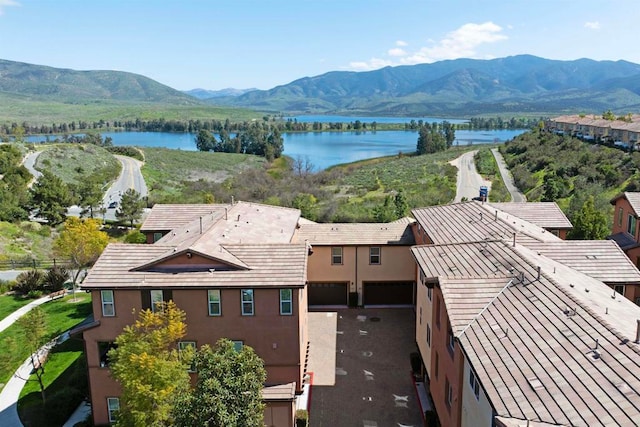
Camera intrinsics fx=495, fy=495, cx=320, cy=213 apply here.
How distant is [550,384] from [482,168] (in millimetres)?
77222

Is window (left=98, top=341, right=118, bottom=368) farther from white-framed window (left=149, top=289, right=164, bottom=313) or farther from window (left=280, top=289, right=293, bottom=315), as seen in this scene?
window (left=280, top=289, right=293, bottom=315)

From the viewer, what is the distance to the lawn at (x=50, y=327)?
23031 millimetres

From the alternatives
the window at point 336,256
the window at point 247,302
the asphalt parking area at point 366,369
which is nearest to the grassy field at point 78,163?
the window at point 336,256

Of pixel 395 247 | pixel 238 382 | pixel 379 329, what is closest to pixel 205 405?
pixel 238 382

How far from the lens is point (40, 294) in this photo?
1312 inches

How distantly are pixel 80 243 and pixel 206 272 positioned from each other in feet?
Answer: 57.9

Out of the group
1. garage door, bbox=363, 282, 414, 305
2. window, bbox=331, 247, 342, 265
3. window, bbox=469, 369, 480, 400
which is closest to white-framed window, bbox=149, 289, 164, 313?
window, bbox=469, 369, 480, 400

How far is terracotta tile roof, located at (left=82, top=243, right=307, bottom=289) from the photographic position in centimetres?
1814

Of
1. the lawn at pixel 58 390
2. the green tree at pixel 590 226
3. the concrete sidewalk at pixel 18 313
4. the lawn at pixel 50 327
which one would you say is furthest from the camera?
the green tree at pixel 590 226

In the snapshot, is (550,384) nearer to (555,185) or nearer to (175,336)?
(175,336)

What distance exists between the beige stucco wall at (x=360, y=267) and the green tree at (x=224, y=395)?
14.8m

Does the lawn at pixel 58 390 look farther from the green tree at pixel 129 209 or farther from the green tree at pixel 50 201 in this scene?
the green tree at pixel 50 201

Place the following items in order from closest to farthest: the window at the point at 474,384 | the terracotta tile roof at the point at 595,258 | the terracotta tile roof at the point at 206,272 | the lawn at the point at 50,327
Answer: the window at the point at 474,384
the terracotta tile roof at the point at 206,272
the terracotta tile roof at the point at 595,258
the lawn at the point at 50,327

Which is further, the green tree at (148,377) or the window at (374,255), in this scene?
the window at (374,255)
